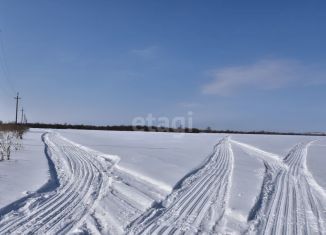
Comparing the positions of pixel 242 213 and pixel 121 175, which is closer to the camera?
pixel 242 213

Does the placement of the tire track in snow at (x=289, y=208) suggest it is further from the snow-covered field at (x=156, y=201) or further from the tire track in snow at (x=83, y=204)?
the tire track in snow at (x=83, y=204)

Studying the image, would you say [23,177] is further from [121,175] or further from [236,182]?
[236,182]

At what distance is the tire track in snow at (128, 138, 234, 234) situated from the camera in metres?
5.39

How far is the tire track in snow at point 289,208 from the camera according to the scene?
5.62 metres

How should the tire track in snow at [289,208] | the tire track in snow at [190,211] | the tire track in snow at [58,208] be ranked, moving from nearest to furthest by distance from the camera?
1. the tire track in snow at [58,208]
2. the tire track in snow at [190,211]
3. the tire track in snow at [289,208]

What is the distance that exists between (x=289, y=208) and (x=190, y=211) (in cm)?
183

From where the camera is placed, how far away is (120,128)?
78.5 metres

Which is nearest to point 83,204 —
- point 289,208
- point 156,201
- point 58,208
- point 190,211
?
point 58,208

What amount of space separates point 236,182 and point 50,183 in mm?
4458

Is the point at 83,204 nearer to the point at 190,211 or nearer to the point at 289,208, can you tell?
the point at 190,211

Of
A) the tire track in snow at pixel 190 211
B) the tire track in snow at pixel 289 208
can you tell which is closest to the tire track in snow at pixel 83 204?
the tire track in snow at pixel 190 211

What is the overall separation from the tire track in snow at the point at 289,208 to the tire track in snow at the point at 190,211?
24.0 inches

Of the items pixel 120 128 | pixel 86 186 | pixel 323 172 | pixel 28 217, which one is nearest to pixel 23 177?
pixel 86 186

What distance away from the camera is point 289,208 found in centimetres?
690
